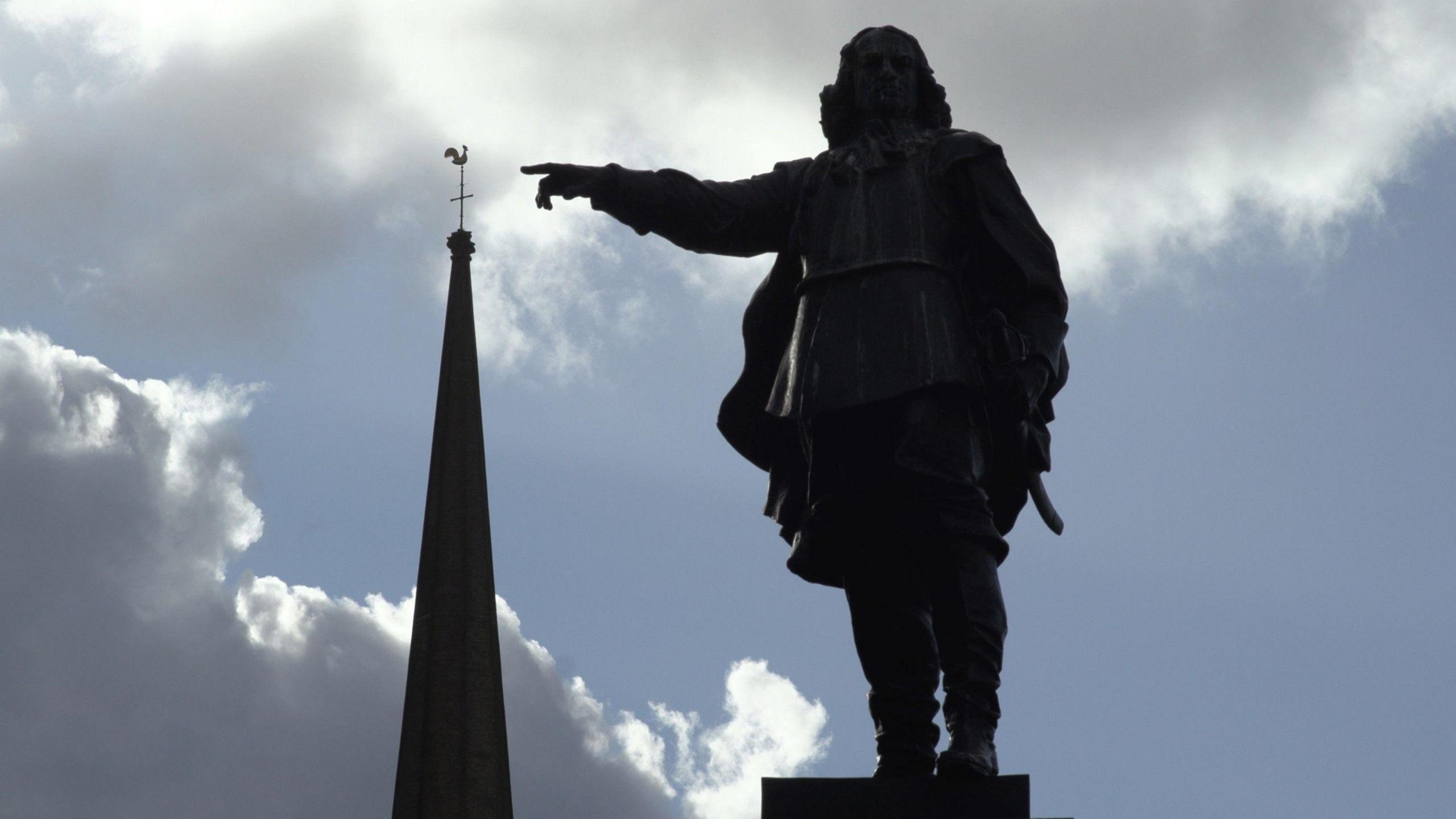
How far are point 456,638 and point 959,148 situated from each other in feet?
308

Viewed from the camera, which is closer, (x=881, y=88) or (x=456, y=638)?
(x=881, y=88)

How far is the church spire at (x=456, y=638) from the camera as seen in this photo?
98562mm

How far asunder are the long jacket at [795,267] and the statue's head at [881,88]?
181 millimetres

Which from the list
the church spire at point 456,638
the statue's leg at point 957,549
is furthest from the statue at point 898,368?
the church spire at point 456,638

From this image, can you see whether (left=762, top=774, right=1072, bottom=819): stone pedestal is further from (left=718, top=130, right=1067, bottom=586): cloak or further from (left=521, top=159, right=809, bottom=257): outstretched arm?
(left=521, top=159, right=809, bottom=257): outstretched arm

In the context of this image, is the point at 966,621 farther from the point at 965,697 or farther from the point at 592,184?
the point at 592,184

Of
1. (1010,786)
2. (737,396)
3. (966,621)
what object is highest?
(737,396)

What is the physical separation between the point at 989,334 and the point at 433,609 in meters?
94.9

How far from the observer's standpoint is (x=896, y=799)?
27.6ft

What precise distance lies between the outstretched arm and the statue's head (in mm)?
215

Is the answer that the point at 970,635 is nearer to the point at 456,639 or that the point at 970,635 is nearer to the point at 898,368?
the point at 898,368

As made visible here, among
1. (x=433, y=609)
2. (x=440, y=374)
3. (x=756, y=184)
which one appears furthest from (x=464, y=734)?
(x=756, y=184)

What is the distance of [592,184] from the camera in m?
9.36

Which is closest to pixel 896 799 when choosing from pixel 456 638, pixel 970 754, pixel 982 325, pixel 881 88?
pixel 970 754
